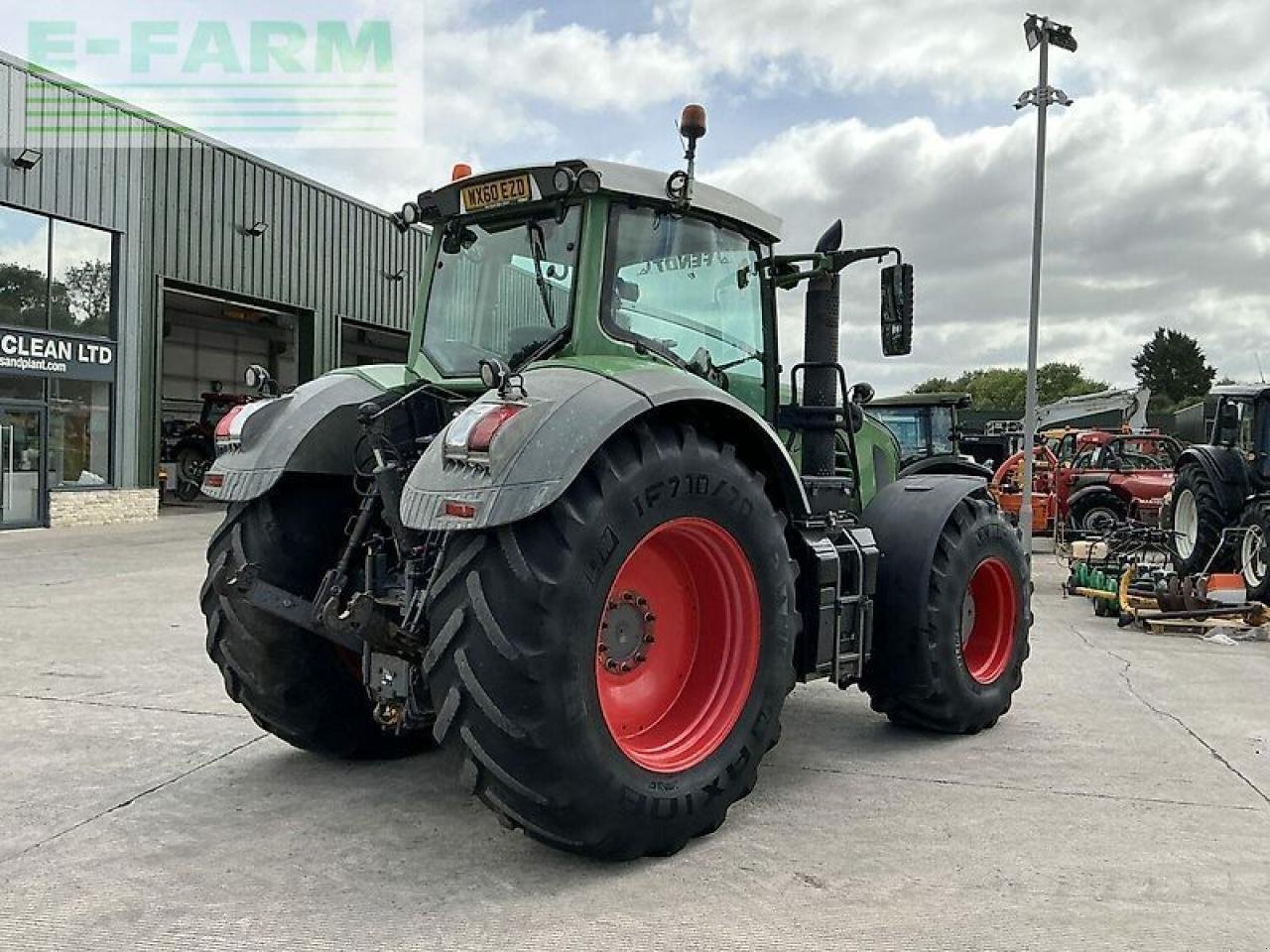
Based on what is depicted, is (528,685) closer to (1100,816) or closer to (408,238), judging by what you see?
(1100,816)

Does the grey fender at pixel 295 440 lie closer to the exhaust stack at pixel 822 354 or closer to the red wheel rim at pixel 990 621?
the exhaust stack at pixel 822 354

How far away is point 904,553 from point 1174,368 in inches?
3767

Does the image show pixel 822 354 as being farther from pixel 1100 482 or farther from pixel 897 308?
pixel 1100 482

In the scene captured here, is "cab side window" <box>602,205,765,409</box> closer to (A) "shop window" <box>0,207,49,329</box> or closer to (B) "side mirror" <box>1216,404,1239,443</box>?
(B) "side mirror" <box>1216,404,1239,443</box>

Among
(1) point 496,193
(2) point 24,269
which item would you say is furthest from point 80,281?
(1) point 496,193

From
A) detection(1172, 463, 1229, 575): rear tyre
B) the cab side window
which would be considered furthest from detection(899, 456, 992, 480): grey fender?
the cab side window

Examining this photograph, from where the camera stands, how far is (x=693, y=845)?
3740mm

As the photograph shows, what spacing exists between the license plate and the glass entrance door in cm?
1580

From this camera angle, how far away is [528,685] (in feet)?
10.5

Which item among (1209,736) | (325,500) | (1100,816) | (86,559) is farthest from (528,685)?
(86,559)

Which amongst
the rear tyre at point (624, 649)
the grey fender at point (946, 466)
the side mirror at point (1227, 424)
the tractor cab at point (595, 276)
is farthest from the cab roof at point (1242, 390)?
the rear tyre at point (624, 649)

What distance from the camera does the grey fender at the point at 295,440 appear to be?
416 cm

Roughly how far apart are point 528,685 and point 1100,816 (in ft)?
7.89

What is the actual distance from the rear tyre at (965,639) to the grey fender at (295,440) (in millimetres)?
2629
